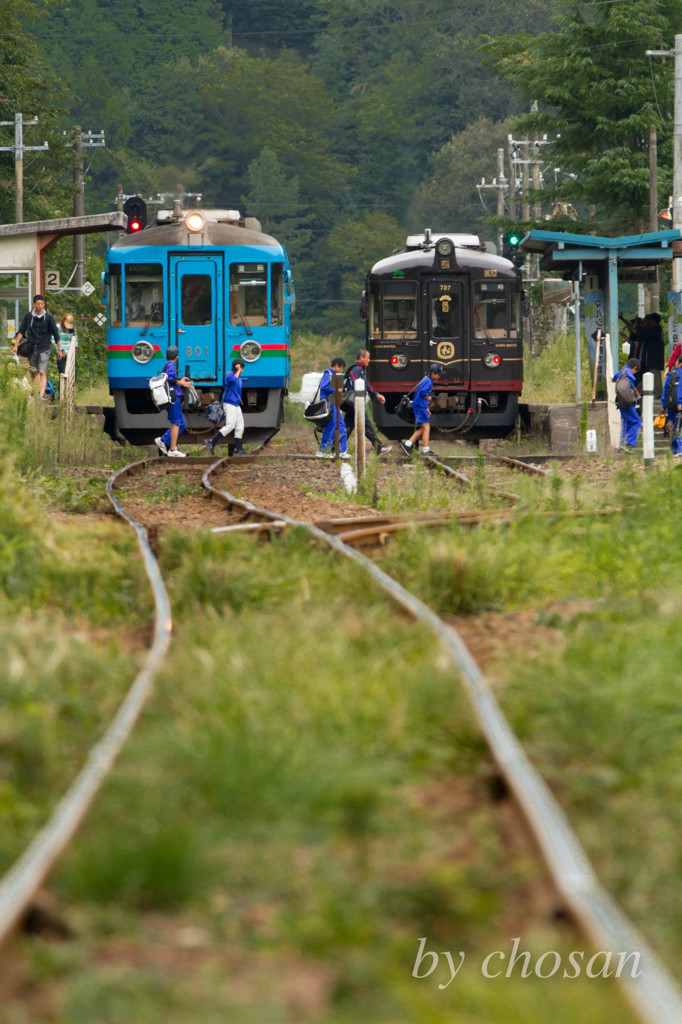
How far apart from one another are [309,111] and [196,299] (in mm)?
66976

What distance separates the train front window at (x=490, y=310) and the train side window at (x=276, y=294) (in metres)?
3.34

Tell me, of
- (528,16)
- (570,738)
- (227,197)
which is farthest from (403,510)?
(528,16)

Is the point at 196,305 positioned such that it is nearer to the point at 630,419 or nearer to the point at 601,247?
the point at 630,419

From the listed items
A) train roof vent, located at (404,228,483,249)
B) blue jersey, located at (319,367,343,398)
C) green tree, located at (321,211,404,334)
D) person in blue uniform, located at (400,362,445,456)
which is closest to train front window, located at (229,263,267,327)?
blue jersey, located at (319,367,343,398)

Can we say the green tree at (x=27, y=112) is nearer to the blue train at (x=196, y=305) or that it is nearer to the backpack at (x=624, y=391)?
the blue train at (x=196, y=305)

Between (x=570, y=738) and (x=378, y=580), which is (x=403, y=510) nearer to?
(x=378, y=580)

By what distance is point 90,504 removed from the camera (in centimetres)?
1348

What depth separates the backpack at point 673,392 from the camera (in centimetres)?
1928

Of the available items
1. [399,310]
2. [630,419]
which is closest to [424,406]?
[630,419]

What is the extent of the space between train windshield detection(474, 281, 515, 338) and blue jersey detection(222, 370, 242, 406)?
4569mm

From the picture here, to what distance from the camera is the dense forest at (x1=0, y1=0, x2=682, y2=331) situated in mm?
80938

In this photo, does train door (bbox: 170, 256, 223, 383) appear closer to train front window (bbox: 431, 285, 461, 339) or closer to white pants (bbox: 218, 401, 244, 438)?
white pants (bbox: 218, 401, 244, 438)

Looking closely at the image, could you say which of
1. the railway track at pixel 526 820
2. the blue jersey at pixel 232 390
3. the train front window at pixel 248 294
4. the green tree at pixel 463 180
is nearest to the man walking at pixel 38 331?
the blue jersey at pixel 232 390

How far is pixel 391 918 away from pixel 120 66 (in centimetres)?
9173
